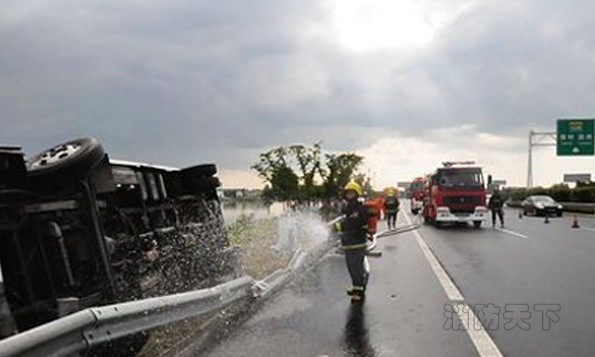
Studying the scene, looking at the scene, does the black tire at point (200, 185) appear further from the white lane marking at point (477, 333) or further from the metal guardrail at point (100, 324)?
the white lane marking at point (477, 333)

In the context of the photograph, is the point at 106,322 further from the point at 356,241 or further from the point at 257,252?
the point at 257,252

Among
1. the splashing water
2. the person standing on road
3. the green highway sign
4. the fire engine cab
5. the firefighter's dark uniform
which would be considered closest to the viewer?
the firefighter's dark uniform

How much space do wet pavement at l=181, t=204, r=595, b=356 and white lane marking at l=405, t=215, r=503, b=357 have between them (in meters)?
0.08

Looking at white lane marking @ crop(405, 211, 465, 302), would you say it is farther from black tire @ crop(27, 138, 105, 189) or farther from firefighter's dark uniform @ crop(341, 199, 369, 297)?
black tire @ crop(27, 138, 105, 189)

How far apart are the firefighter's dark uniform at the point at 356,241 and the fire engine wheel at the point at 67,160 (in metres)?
4.79

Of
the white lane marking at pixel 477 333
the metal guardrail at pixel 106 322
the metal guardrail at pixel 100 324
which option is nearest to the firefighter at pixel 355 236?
the white lane marking at pixel 477 333

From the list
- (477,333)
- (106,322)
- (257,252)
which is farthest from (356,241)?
(106,322)

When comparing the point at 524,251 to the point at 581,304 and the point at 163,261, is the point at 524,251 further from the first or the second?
the point at 163,261

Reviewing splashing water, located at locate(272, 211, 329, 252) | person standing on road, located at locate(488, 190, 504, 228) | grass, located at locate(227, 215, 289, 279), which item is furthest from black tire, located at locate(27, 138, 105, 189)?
person standing on road, located at locate(488, 190, 504, 228)

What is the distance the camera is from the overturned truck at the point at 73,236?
562 cm

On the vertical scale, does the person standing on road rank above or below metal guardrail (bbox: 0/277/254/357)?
below

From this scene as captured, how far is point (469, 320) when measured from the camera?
8344 mm

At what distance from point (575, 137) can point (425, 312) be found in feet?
144

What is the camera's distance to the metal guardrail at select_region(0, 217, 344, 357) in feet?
13.5
